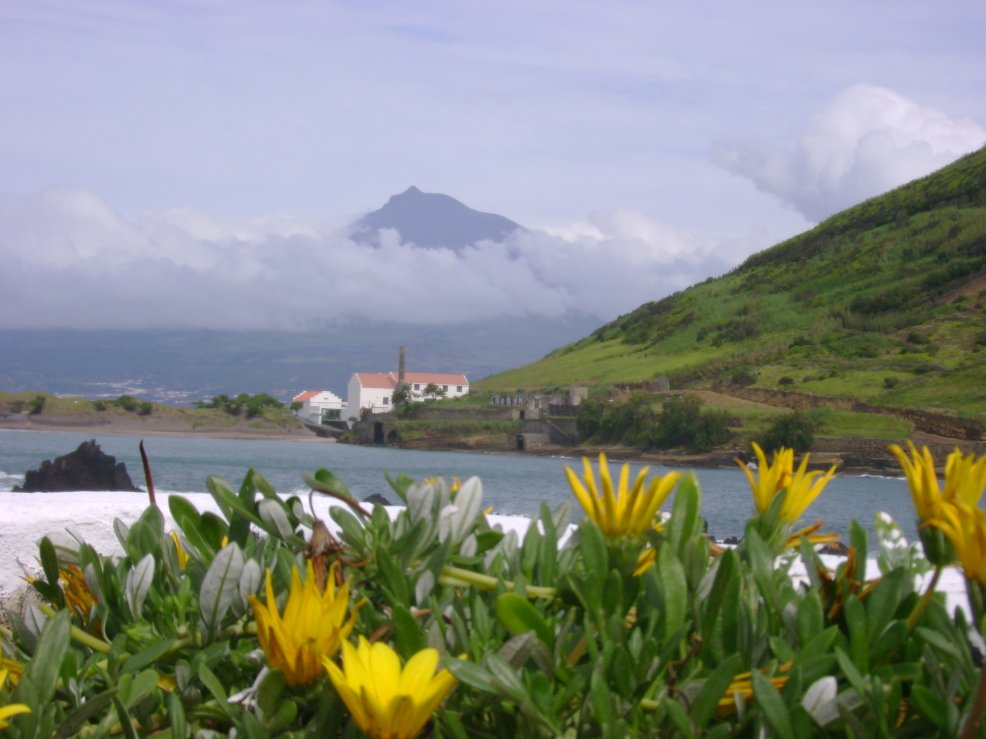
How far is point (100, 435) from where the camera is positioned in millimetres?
84188

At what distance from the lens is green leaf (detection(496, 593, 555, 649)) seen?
1552 mm

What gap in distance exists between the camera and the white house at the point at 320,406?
115944mm

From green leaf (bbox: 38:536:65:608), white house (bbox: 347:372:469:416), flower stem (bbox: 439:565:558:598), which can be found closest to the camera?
flower stem (bbox: 439:565:558:598)

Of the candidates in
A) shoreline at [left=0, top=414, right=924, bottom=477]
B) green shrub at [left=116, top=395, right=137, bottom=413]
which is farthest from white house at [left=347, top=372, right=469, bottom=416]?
green shrub at [left=116, top=395, right=137, bottom=413]

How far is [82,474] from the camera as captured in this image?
17.5 metres

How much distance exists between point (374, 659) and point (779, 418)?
66336 millimetres

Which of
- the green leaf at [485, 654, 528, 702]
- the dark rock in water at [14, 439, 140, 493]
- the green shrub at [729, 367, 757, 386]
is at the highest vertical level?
the green shrub at [729, 367, 757, 386]

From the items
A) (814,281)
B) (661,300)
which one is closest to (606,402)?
(814,281)

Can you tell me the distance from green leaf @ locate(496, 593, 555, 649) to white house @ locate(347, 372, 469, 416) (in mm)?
104873

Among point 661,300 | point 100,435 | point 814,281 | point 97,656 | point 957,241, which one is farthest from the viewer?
point 661,300

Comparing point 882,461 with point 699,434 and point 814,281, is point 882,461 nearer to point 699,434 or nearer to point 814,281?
point 699,434

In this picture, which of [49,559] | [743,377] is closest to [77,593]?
[49,559]

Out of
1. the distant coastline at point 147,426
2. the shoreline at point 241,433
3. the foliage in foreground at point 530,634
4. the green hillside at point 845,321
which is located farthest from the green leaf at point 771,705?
the distant coastline at point 147,426

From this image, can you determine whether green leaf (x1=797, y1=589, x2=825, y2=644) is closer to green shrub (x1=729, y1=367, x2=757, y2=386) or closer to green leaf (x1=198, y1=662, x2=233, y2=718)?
green leaf (x1=198, y1=662, x2=233, y2=718)
